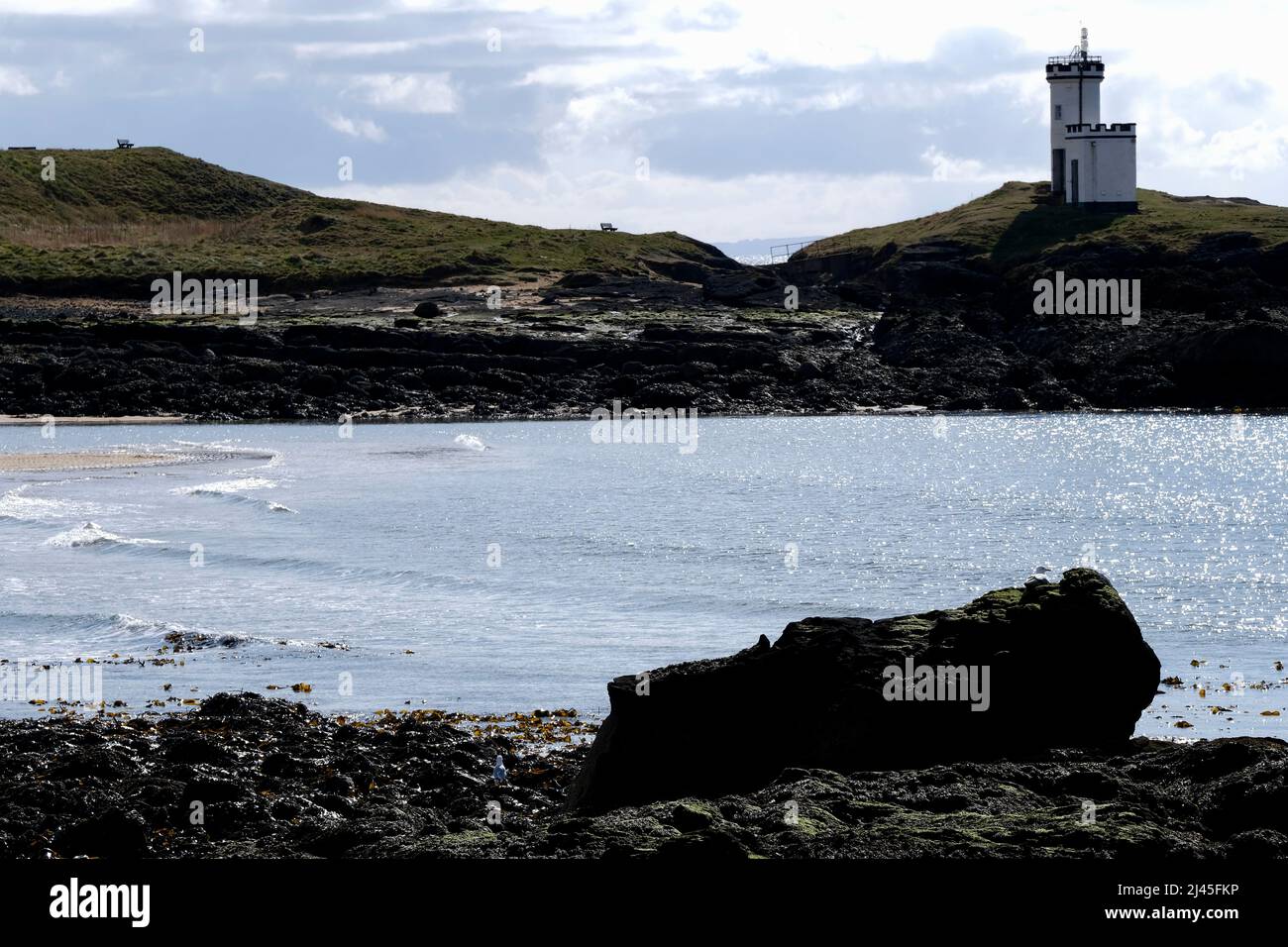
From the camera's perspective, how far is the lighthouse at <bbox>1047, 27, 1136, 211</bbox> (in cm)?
13875

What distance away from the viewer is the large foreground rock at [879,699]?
44.9ft

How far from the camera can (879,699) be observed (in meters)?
13.9

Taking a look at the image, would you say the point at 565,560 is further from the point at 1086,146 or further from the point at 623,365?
the point at 1086,146

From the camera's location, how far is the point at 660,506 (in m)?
57.0

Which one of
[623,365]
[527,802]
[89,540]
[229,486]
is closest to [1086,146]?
[623,365]

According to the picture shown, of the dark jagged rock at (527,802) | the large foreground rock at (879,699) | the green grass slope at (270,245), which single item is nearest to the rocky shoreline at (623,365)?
the green grass slope at (270,245)

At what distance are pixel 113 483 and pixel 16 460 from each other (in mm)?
13169

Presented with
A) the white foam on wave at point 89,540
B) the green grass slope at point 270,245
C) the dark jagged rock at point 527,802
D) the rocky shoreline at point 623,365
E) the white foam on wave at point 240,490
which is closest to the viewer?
the dark jagged rock at point 527,802

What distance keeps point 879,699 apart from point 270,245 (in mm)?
165898

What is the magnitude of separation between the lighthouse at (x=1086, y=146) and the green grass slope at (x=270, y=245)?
39.0 m

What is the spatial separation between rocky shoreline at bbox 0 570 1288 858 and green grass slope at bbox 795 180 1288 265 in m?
119

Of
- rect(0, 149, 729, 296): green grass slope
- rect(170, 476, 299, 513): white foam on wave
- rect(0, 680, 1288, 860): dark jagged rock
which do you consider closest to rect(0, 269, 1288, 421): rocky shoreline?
rect(0, 149, 729, 296): green grass slope

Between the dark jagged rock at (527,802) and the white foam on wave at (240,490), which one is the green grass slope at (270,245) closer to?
the white foam on wave at (240,490)
